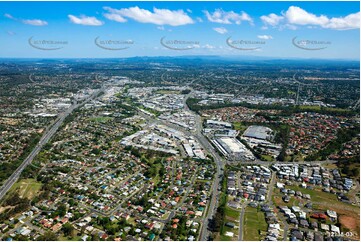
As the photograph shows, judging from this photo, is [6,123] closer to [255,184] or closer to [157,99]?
[157,99]

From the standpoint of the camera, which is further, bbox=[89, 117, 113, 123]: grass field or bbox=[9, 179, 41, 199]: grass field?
bbox=[89, 117, 113, 123]: grass field

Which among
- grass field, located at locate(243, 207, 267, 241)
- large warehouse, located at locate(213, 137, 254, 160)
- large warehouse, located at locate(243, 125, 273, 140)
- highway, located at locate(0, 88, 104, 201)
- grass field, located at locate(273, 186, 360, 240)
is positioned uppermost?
large warehouse, located at locate(243, 125, 273, 140)

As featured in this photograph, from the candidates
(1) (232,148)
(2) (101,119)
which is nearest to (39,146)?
(2) (101,119)

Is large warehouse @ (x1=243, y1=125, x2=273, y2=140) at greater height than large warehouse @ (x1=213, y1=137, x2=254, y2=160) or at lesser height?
greater

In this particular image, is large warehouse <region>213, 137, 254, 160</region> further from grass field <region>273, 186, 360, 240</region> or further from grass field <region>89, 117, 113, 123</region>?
grass field <region>89, 117, 113, 123</region>

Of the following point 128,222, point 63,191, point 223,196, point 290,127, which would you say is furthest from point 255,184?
point 290,127

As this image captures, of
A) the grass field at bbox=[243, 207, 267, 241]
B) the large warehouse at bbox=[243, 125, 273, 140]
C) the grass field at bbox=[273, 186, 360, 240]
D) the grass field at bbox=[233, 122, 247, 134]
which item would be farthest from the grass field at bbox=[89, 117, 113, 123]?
the grass field at bbox=[243, 207, 267, 241]

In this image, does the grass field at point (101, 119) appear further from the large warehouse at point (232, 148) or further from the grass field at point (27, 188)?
the grass field at point (27, 188)

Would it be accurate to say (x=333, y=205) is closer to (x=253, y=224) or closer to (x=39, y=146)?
(x=253, y=224)
